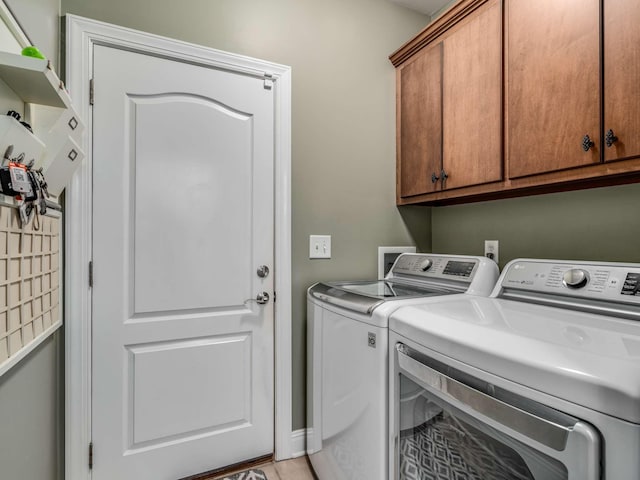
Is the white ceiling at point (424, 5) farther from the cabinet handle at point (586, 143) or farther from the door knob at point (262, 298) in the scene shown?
the door knob at point (262, 298)

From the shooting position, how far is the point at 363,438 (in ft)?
3.68

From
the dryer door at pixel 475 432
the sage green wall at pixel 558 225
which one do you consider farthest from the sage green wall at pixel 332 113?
the dryer door at pixel 475 432

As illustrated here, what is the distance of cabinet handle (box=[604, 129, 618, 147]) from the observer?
1041 millimetres

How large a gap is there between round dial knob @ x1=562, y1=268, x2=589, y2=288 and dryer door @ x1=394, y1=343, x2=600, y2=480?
0.63m

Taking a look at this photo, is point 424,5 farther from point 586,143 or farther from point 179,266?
point 179,266

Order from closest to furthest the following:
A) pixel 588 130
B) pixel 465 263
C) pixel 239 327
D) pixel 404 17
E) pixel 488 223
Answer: pixel 588 130 → pixel 465 263 → pixel 239 327 → pixel 488 223 → pixel 404 17

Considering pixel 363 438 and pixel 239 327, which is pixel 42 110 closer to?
pixel 239 327

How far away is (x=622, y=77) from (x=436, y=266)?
0.96 metres

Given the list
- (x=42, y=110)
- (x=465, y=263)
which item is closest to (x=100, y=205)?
(x=42, y=110)

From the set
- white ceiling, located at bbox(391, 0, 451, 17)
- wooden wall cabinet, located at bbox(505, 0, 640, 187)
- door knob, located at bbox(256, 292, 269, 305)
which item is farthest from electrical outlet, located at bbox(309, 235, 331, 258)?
white ceiling, located at bbox(391, 0, 451, 17)

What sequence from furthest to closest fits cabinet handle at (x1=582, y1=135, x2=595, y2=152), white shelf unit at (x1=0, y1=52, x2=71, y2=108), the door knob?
1. the door knob
2. cabinet handle at (x1=582, y1=135, x2=595, y2=152)
3. white shelf unit at (x1=0, y1=52, x2=71, y2=108)

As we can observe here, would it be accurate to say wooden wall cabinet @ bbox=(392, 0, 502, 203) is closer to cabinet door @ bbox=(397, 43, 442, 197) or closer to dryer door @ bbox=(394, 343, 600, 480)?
cabinet door @ bbox=(397, 43, 442, 197)

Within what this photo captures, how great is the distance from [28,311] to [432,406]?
1196 mm

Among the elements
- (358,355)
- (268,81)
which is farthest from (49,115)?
(358,355)
